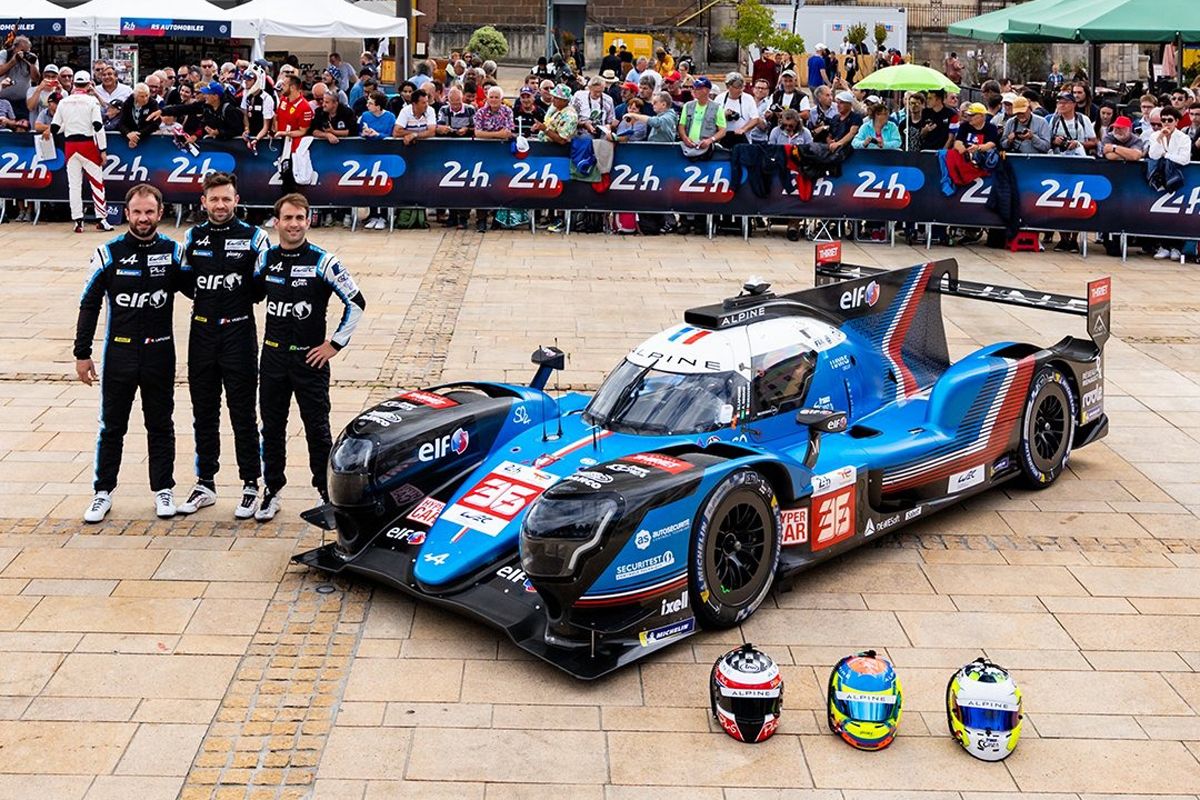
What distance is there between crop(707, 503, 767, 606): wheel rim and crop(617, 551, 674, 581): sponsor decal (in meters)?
0.35

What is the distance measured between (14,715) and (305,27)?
63.1 feet

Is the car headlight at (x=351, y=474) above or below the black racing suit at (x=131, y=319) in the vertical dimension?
below

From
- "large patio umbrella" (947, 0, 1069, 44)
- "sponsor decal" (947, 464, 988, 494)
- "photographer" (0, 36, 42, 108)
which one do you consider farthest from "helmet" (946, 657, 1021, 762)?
"large patio umbrella" (947, 0, 1069, 44)

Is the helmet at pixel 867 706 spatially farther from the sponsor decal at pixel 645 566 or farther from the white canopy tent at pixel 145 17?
the white canopy tent at pixel 145 17

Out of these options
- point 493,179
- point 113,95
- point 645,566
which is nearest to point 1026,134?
point 493,179

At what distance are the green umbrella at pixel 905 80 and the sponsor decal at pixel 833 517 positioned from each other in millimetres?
14514

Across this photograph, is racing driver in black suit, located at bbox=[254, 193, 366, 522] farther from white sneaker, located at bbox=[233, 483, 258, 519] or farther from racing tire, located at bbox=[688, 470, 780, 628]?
racing tire, located at bbox=[688, 470, 780, 628]

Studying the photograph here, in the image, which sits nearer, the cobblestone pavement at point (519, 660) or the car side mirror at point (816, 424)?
the cobblestone pavement at point (519, 660)

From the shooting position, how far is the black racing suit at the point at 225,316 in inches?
350

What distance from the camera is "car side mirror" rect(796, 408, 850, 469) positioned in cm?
795

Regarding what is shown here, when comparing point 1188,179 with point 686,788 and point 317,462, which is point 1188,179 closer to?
point 317,462

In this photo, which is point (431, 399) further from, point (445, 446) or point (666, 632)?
point (666, 632)

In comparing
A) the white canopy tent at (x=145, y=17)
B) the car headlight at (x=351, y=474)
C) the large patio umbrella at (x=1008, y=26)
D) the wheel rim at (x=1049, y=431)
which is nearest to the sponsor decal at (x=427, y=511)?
the car headlight at (x=351, y=474)

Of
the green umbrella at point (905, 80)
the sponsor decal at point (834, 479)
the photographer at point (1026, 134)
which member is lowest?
the sponsor decal at point (834, 479)
